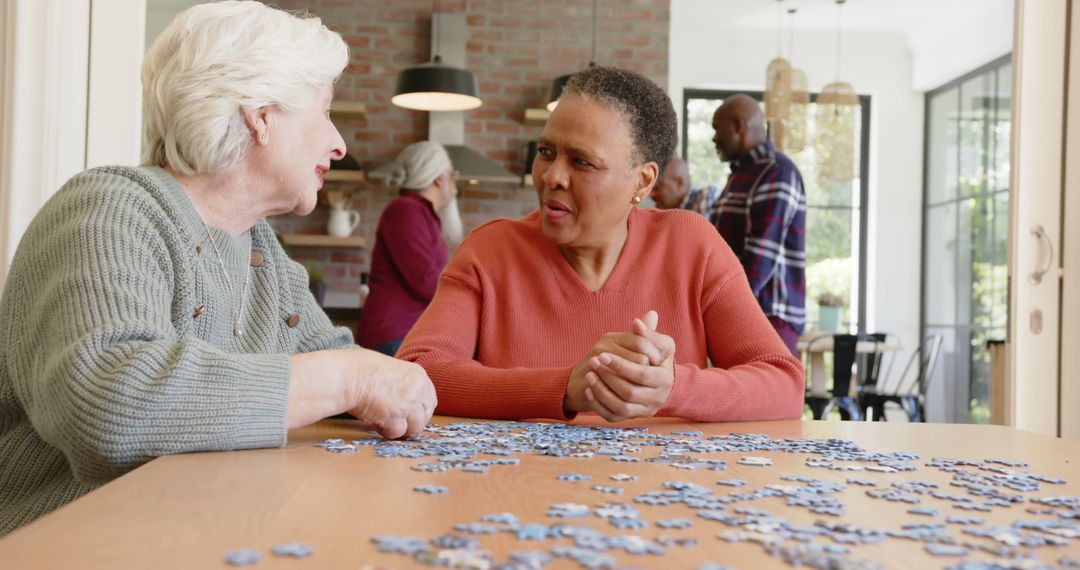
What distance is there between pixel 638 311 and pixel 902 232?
28.8 ft

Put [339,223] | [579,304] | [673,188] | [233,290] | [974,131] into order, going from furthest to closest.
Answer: [974,131] → [339,223] → [673,188] → [579,304] → [233,290]

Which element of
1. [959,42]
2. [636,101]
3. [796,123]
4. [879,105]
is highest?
[959,42]

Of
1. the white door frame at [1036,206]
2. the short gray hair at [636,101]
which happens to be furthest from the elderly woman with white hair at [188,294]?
the white door frame at [1036,206]

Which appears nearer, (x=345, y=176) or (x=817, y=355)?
(x=817, y=355)

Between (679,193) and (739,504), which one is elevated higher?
(679,193)

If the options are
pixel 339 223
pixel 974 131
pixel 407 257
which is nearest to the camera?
pixel 407 257

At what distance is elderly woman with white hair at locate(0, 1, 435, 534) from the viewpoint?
4.00 feet

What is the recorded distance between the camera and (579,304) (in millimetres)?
2174

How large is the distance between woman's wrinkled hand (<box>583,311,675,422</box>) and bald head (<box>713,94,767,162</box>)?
2.33m

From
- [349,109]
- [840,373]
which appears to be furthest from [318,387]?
[349,109]

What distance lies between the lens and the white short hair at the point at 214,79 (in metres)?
1.57

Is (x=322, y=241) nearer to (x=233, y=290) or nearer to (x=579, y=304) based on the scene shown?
(x=579, y=304)

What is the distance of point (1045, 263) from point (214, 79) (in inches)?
117

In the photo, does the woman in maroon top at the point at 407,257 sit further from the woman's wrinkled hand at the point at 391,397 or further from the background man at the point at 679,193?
the woman's wrinkled hand at the point at 391,397
